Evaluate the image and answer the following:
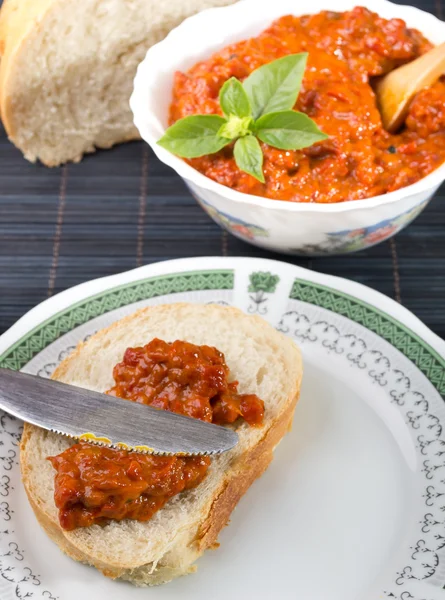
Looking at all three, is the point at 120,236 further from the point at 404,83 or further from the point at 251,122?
the point at 404,83

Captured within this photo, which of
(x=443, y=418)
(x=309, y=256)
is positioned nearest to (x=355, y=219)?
(x=309, y=256)

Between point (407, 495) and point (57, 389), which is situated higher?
point (57, 389)

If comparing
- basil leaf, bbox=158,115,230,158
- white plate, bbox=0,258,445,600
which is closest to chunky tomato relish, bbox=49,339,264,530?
white plate, bbox=0,258,445,600

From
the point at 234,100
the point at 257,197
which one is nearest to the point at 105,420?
the point at 257,197

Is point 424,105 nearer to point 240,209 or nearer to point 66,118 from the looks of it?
point 240,209

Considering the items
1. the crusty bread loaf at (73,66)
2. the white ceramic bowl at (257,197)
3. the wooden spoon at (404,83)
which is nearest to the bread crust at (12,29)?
the crusty bread loaf at (73,66)

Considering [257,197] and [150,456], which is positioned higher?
[257,197]

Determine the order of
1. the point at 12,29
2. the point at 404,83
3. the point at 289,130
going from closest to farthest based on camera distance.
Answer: the point at 289,130 → the point at 404,83 → the point at 12,29

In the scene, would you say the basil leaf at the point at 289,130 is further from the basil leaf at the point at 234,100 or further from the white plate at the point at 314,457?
the white plate at the point at 314,457
